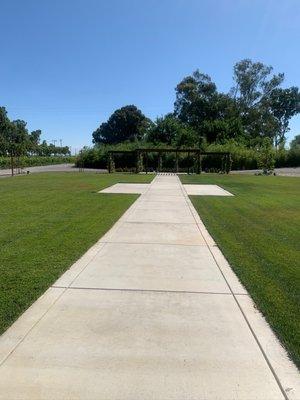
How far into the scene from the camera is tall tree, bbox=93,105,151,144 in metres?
111

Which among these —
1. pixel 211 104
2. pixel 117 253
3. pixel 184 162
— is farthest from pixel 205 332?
pixel 211 104

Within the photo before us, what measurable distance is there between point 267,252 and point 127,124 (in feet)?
347

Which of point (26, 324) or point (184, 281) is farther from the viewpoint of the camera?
point (184, 281)

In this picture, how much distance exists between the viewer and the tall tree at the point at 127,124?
111m

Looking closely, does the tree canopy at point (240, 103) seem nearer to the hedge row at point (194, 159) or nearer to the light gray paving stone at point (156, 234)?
the hedge row at point (194, 159)

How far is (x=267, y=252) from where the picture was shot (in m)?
7.71

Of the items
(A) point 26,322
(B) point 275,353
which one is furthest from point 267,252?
(A) point 26,322

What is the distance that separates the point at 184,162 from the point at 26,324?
50169mm

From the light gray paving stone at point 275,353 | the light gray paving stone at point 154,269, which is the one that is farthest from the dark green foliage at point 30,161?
the light gray paving stone at point 275,353

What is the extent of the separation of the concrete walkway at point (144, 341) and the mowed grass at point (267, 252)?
0.66 feet

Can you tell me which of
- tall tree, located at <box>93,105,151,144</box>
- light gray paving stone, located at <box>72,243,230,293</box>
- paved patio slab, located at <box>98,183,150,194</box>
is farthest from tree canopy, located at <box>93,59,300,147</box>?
light gray paving stone, located at <box>72,243,230,293</box>

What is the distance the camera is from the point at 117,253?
7.43 m

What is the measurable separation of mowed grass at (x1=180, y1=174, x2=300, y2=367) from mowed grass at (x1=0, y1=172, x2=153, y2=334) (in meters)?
2.52

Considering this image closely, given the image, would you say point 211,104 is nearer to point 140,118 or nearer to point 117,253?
point 140,118
